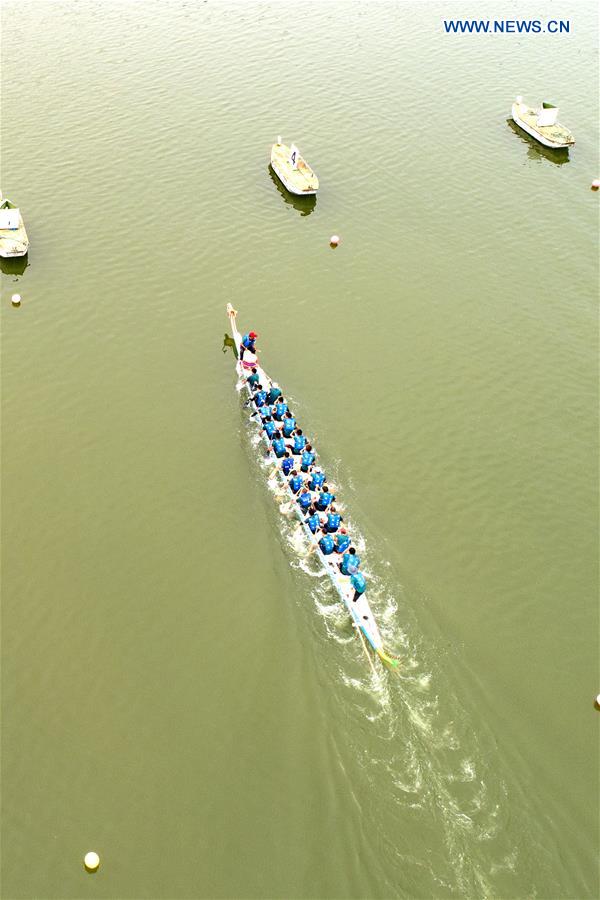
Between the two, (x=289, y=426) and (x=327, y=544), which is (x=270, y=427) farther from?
(x=327, y=544)

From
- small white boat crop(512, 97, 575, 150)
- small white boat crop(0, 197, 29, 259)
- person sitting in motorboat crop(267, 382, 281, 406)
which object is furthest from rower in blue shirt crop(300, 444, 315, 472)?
small white boat crop(512, 97, 575, 150)

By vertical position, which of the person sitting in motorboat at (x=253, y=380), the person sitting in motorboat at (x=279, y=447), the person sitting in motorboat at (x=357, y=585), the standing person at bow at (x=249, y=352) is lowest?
the person sitting in motorboat at (x=357, y=585)

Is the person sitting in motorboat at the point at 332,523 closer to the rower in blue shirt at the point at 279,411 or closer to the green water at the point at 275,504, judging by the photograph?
the green water at the point at 275,504

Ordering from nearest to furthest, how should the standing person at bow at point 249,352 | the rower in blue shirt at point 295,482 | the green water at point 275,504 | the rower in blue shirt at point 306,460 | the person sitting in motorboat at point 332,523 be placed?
the green water at point 275,504
the person sitting in motorboat at point 332,523
the rower in blue shirt at point 295,482
the rower in blue shirt at point 306,460
the standing person at bow at point 249,352

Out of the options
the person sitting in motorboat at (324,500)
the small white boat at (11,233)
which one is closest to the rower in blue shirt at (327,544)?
the person sitting in motorboat at (324,500)

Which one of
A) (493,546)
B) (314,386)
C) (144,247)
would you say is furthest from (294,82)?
(493,546)

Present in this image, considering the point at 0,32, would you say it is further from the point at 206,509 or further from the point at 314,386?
the point at 206,509
